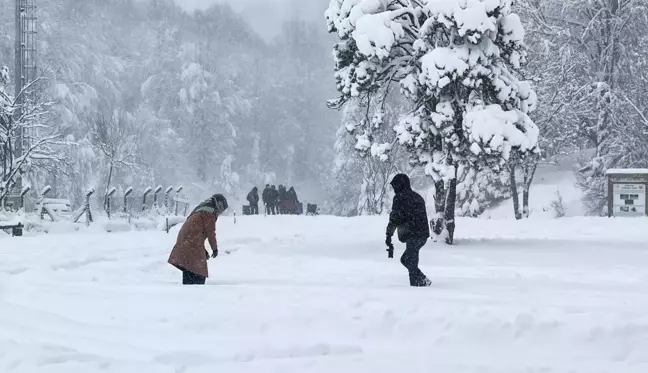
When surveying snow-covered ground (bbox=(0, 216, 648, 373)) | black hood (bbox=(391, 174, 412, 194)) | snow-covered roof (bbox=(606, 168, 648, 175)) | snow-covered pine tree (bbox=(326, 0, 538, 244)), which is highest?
snow-covered pine tree (bbox=(326, 0, 538, 244))

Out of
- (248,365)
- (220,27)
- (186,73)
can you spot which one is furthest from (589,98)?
(220,27)

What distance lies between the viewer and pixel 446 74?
1767cm

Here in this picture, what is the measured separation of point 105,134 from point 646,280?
3792 centimetres

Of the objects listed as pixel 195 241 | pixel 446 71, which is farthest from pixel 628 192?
pixel 195 241

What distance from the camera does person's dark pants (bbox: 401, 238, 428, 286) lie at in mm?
9731

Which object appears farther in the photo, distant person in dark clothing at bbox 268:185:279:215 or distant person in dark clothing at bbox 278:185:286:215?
distant person in dark clothing at bbox 278:185:286:215

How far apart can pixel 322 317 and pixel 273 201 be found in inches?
1258

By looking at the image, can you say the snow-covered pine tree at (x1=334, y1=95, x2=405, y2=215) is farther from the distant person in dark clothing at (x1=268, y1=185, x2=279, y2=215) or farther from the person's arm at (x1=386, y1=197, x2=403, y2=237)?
the person's arm at (x1=386, y1=197, x2=403, y2=237)

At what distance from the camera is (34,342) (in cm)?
611

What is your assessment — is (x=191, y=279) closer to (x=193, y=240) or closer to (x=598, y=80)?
(x=193, y=240)

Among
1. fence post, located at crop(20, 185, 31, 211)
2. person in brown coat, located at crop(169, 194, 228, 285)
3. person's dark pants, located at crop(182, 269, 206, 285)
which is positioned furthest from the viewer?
fence post, located at crop(20, 185, 31, 211)

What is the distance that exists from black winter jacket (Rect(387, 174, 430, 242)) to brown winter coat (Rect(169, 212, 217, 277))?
2527 millimetres

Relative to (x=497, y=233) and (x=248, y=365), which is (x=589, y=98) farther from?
(x=248, y=365)

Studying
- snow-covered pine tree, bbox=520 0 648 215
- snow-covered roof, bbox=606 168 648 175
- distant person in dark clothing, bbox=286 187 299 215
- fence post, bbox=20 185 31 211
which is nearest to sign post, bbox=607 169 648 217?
snow-covered roof, bbox=606 168 648 175
